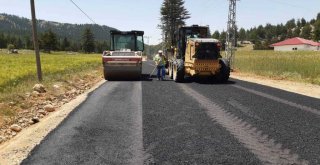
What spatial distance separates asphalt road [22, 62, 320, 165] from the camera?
5.79 m

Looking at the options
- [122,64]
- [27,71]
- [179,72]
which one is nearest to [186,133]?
[179,72]

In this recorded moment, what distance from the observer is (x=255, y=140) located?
676 cm

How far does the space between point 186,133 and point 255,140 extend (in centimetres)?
135

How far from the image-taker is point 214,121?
847 centimetres

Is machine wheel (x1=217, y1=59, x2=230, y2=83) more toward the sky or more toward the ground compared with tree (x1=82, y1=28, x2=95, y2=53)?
more toward the ground

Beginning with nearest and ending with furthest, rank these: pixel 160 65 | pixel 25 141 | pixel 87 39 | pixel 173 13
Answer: pixel 25 141 < pixel 160 65 < pixel 173 13 < pixel 87 39

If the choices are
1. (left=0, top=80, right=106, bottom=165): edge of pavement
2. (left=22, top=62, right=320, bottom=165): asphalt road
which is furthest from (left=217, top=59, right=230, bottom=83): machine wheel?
(left=0, top=80, right=106, bottom=165): edge of pavement

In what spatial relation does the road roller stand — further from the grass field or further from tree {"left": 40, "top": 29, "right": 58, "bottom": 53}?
tree {"left": 40, "top": 29, "right": 58, "bottom": 53}

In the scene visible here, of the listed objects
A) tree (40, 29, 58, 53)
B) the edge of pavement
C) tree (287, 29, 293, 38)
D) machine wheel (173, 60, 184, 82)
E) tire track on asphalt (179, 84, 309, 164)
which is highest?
tree (287, 29, 293, 38)

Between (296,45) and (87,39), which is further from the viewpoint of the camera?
(296,45)

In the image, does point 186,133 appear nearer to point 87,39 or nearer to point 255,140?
point 255,140

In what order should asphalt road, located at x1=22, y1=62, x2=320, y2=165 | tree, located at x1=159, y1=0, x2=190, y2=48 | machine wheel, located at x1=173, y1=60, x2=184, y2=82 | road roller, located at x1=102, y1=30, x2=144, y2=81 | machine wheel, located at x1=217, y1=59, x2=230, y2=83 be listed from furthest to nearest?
tree, located at x1=159, y1=0, x2=190, y2=48, road roller, located at x1=102, y1=30, x2=144, y2=81, machine wheel, located at x1=217, y1=59, x2=230, y2=83, machine wheel, located at x1=173, y1=60, x2=184, y2=82, asphalt road, located at x1=22, y1=62, x2=320, y2=165

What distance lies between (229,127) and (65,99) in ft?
24.3

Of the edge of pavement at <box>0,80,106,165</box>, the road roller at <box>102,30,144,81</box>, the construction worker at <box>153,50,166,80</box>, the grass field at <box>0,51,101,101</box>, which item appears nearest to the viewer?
the edge of pavement at <box>0,80,106,165</box>
